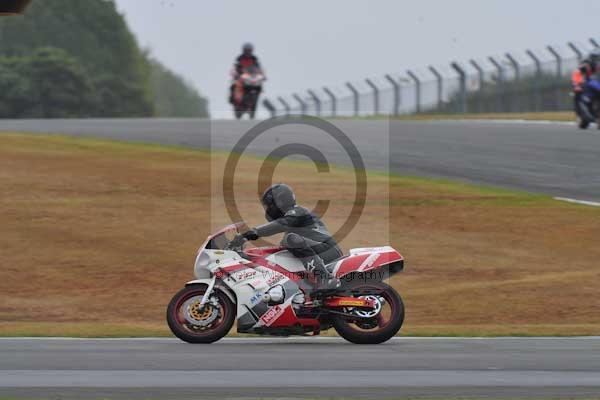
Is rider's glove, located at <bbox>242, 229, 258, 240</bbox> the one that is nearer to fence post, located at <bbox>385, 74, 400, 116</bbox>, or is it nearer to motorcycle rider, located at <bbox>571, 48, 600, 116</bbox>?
motorcycle rider, located at <bbox>571, 48, 600, 116</bbox>

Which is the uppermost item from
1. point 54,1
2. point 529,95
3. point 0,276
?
point 54,1

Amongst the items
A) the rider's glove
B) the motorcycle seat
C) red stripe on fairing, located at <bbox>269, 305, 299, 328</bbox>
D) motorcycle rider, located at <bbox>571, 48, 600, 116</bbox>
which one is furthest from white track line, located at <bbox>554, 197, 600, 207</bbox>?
the rider's glove

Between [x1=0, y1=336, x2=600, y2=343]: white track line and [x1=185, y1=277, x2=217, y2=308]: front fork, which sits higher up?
[x1=185, y1=277, x2=217, y2=308]: front fork

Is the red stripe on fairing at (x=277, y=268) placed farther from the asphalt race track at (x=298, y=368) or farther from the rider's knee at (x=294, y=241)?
the asphalt race track at (x=298, y=368)

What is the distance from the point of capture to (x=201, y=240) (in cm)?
1919

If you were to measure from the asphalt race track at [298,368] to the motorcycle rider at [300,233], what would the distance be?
2.29 ft

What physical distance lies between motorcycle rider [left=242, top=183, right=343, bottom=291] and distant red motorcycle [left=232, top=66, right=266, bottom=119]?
74.7 feet

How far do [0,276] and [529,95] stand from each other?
3262 cm

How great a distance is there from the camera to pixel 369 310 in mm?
11406

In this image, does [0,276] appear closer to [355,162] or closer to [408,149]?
[355,162]

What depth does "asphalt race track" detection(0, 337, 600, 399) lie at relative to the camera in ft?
28.1

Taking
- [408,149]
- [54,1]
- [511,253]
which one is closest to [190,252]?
[511,253]

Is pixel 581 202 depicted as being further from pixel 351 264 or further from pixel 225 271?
pixel 225 271

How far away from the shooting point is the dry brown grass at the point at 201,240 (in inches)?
591
